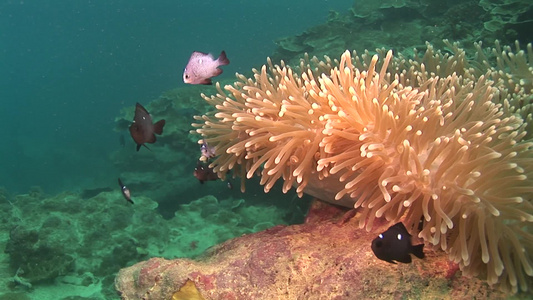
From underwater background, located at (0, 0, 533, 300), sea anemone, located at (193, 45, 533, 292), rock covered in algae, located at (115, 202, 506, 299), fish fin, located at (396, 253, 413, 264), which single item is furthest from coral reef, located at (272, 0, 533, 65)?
fish fin, located at (396, 253, 413, 264)

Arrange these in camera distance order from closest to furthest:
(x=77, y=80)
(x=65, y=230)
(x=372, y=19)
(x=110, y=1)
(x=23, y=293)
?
(x=23, y=293)
(x=65, y=230)
(x=372, y=19)
(x=77, y=80)
(x=110, y=1)

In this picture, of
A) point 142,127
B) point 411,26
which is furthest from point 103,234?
point 411,26

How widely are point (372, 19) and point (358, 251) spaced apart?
10.3 metres

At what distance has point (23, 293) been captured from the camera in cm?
529

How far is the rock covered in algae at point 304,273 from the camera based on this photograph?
2.02 metres

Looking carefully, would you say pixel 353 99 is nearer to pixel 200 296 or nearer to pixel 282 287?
pixel 282 287

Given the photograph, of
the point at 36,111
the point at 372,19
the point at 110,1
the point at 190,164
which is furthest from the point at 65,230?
the point at 110,1

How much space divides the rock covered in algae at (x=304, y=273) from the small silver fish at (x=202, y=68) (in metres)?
1.65

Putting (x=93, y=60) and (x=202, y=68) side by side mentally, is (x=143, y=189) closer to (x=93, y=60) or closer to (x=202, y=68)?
(x=202, y=68)

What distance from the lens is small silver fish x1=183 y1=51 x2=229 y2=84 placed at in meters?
3.58

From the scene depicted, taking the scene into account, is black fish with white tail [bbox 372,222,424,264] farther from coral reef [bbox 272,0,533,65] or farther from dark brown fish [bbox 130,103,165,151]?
coral reef [bbox 272,0,533,65]

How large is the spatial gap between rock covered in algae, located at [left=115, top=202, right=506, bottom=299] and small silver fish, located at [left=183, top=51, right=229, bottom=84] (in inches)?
65.0

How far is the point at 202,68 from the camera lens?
3588 mm

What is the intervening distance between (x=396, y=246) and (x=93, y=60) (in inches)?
2280
